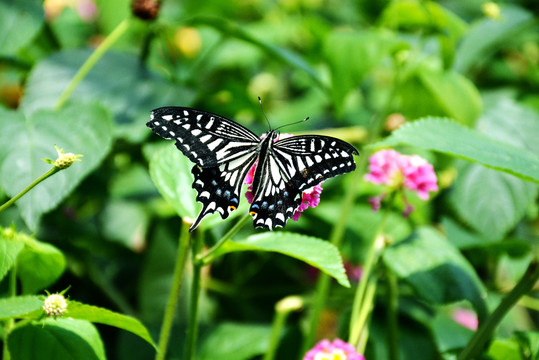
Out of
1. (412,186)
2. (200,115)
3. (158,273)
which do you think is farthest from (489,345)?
(158,273)

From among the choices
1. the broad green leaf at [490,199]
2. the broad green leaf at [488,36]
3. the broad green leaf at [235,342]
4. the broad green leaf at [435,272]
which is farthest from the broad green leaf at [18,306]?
the broad green leaf at [488,36]

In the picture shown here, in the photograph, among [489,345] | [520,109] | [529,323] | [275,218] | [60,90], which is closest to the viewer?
[275,218]

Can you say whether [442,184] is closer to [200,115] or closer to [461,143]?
[461,143]

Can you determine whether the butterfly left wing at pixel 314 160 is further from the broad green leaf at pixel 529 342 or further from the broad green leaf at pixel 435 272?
the broad green leaf at pixel 529 342

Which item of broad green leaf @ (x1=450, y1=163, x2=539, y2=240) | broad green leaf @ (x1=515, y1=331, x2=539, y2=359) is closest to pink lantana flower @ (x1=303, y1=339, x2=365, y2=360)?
broad green leaf @ (x1=515, y1=331, x2=539, y2=359)

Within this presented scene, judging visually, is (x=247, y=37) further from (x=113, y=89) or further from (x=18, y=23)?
(x=18, y=23)

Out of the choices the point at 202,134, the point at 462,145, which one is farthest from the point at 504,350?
the point at 202,134
